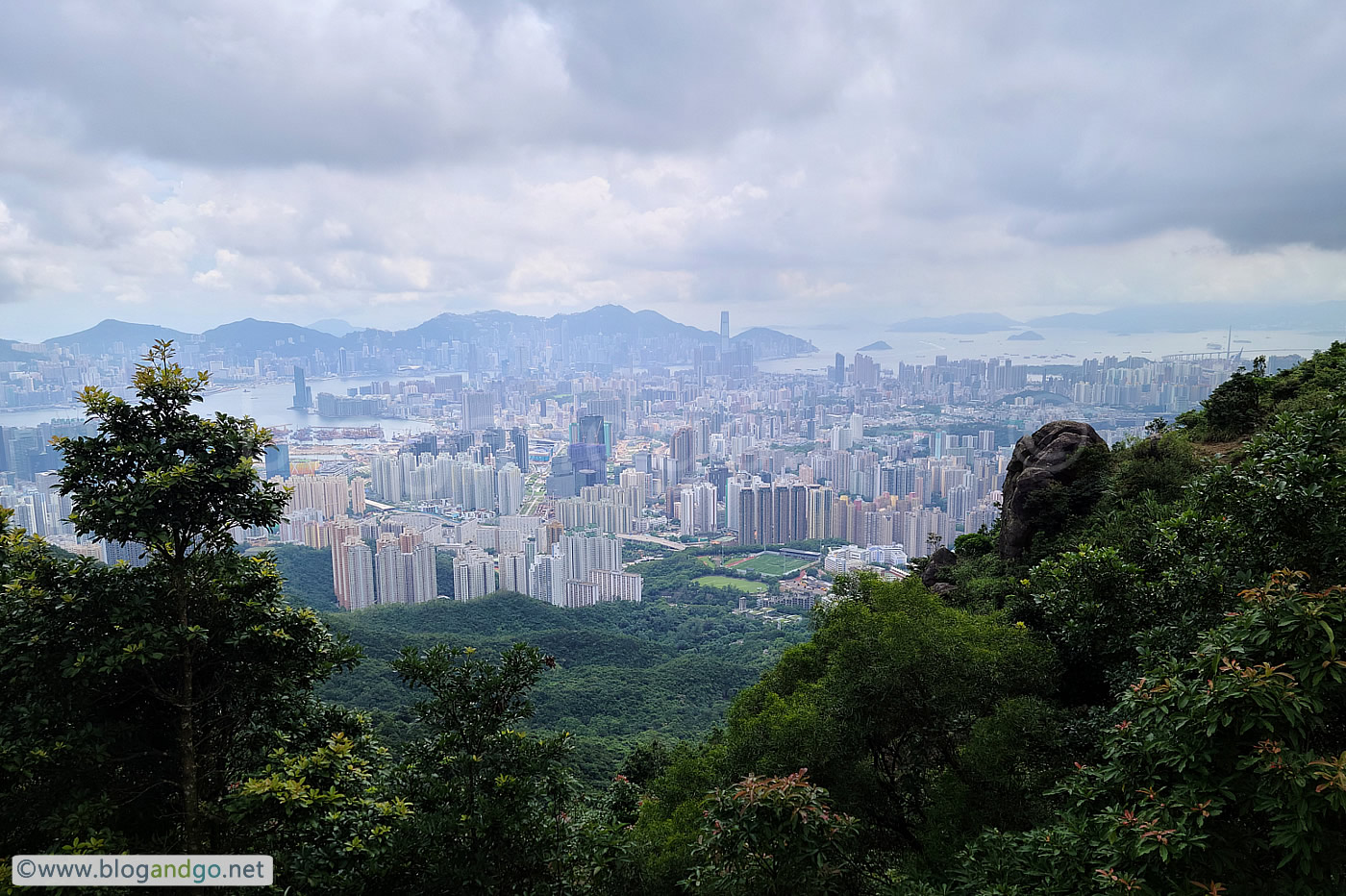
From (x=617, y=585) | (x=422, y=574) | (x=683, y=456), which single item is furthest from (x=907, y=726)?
(x=683, y=456)

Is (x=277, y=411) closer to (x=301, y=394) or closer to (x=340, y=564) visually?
(x=301, y=394)

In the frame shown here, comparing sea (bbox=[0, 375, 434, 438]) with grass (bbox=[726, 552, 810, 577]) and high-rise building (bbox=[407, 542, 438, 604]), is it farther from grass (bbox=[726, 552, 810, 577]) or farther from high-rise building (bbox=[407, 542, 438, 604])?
grass (bbox=[726, 552, 810, 577])

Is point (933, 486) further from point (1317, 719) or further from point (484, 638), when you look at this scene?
point (1317, 719)

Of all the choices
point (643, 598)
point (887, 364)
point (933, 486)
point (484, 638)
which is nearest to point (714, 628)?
point (643, 598)

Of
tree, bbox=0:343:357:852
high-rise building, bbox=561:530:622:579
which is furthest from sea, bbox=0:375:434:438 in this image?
tree, bbox=0:343:357:852

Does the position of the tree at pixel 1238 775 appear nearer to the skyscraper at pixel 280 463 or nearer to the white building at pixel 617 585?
the white building at pixel 617 585

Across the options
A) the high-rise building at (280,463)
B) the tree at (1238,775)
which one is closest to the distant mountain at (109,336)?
the high-rise building at (280,463)
